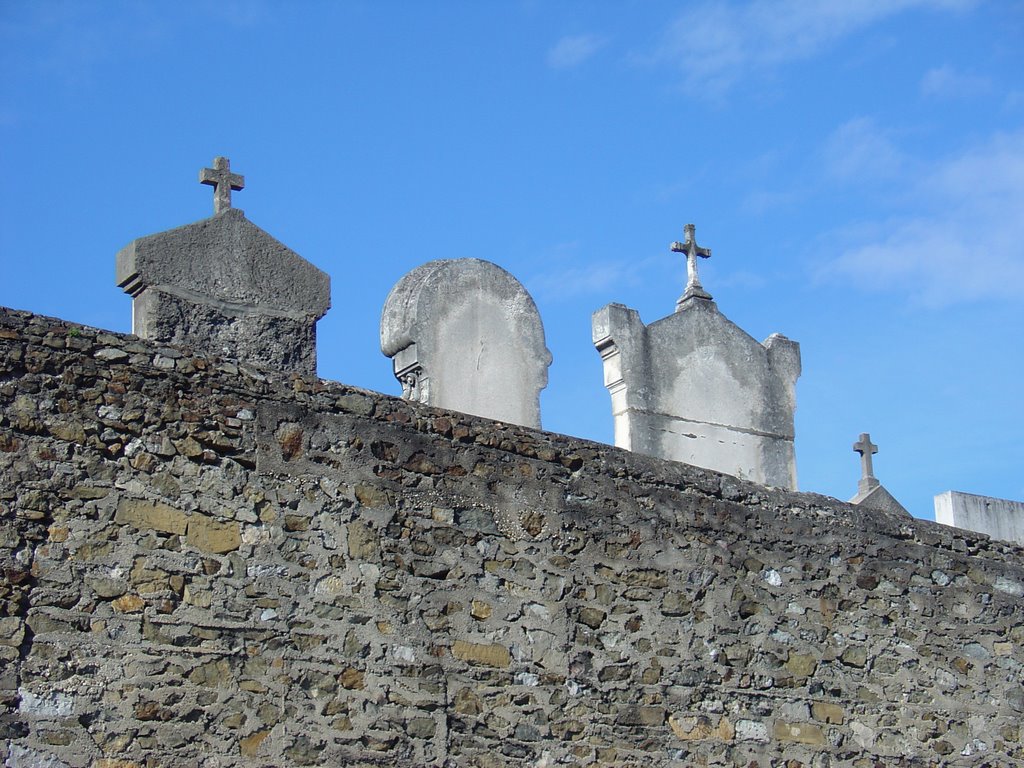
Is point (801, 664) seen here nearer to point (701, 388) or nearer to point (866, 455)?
point (701, 388)

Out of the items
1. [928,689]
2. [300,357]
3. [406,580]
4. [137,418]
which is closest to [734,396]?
[928,689]

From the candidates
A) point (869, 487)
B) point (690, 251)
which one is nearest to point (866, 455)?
point (869, 487)

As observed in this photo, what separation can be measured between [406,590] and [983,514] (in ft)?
21.0

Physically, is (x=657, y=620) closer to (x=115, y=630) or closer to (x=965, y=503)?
(x=115, y=630)

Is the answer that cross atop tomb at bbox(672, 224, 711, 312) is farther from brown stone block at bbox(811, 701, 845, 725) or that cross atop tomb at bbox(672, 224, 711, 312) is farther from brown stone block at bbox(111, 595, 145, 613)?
brown stone block at bbox(111, 595, 145, 613)

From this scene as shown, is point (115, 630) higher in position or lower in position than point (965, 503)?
lower

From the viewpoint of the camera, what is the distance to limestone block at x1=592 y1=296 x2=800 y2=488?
1004 cm

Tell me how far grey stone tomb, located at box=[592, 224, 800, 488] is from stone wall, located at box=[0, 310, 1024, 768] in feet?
5.22

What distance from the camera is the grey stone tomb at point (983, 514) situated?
11977 millimetres

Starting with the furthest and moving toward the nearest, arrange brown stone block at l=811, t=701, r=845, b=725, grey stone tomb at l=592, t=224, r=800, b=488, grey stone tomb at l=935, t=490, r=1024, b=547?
grey stone tomb at l=935, t=490, r=1024, b=547 → grey stone tomb at l=592, t=224, r=800, b=488 → brown stone block at l=811, t=701, r=845, b=725

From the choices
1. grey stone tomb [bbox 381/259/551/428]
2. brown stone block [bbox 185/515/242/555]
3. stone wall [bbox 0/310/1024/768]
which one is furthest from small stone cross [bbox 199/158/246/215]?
brown stone block [bbox 185/515/242/555]

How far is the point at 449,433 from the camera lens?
24.3ft

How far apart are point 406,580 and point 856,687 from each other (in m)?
2.64

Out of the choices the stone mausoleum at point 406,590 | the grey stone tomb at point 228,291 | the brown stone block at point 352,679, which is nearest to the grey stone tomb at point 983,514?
the stone mausoleum at point 406,590
